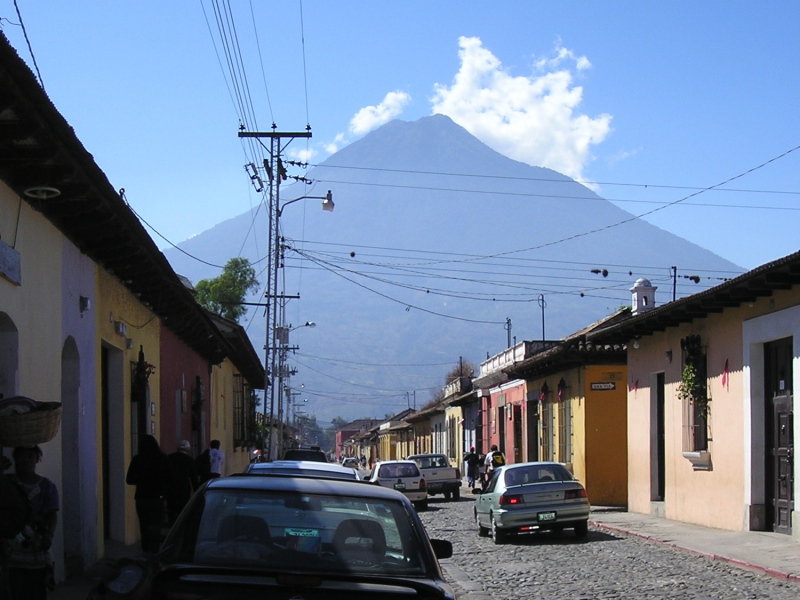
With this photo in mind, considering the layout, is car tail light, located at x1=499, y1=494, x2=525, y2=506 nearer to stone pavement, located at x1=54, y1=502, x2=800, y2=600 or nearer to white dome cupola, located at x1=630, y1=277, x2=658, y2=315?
stone pavement, located at x1=54, y1=502, x2=800, y2=600

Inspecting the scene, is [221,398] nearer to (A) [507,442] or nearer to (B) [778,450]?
(A) [507,442]

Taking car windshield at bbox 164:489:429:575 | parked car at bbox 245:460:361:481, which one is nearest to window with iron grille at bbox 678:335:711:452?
parked car at bbox 245:460:361:481

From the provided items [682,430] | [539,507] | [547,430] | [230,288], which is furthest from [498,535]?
[230,288]

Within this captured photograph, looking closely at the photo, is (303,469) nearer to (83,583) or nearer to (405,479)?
(83,583)

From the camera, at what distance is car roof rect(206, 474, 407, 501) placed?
6570 millimetres

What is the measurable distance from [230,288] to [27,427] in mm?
47739

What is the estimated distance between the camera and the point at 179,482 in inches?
584

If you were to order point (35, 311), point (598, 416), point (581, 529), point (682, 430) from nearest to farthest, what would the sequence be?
1. point (35, 311)
2. point (581, 529)
3. point (682, 430)
4. point (598, 416)

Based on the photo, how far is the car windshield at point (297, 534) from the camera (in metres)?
6.02

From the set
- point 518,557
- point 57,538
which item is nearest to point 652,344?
point 518,557

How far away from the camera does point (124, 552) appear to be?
15.7 m

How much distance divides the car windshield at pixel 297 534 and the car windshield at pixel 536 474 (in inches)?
532

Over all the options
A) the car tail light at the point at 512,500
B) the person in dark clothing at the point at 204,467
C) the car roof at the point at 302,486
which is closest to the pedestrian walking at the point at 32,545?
the car roof at the point at 302,486

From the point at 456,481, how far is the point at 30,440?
29.4 metres
